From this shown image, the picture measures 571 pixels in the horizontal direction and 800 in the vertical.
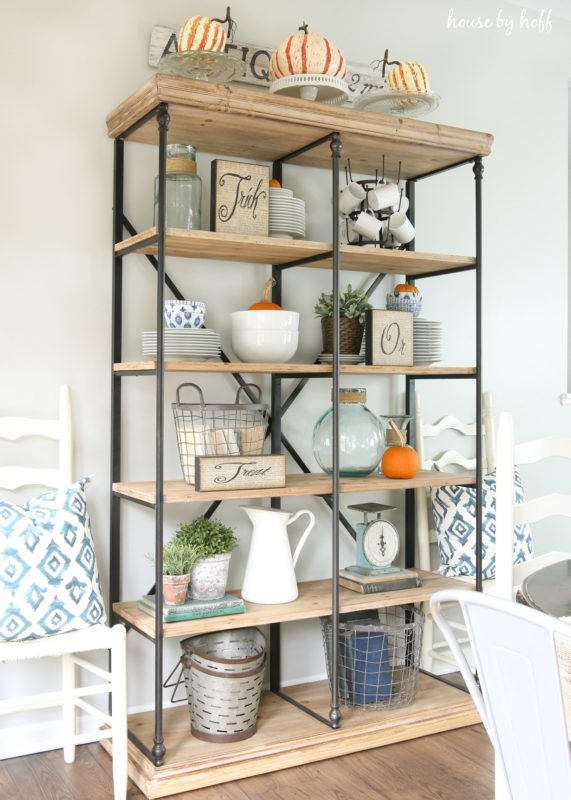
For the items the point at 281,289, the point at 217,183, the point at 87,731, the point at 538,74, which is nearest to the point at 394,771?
the point at 87,731

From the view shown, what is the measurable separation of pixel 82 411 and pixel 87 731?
98cm

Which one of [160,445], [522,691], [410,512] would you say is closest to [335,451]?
[160,445]

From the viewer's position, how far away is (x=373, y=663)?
110 inches

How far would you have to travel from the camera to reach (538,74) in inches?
145

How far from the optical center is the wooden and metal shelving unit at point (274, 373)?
94.7 inches

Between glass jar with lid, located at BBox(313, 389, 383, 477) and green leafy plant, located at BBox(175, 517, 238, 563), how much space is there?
0.43 meters

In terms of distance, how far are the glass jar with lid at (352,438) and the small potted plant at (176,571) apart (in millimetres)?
579

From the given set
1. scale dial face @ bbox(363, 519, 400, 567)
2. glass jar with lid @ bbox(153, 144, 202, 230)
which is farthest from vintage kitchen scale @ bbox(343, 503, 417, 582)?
glass jar with lid @ bbox(153, 144, 202, 230)

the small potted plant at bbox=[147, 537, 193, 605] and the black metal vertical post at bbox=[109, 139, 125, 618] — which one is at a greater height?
the black metal vertical post at bbox=[109, 139, 125, 618]

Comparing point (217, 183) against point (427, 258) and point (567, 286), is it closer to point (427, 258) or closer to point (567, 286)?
point (427, 258)

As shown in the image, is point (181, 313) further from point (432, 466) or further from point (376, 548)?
point (432, 466)

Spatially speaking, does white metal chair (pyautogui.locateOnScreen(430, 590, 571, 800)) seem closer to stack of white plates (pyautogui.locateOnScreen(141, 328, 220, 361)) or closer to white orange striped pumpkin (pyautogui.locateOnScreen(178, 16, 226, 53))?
stack of white plates (pyautogui.locateOnScreen(141, 328, 220, 361))

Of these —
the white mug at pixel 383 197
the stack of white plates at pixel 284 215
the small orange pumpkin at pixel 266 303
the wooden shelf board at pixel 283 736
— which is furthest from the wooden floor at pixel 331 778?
the white mug at pixel 383 197

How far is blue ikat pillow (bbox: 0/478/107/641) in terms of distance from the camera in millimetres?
2240
